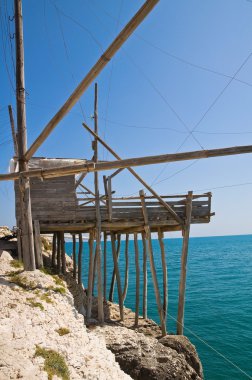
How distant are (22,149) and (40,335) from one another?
6702mm

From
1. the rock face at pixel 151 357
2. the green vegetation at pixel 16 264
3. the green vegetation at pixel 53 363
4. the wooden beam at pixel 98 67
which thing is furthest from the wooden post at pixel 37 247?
the green vegetation at pixel 53 363

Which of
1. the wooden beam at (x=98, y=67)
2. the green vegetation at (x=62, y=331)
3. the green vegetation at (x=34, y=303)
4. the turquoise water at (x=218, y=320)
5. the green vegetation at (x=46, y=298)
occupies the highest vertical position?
the wooden beam at (x=98, y=67)

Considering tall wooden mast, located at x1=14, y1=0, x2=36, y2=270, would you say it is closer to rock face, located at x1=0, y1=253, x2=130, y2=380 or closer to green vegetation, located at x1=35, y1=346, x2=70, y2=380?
rock face, located at x1=0, y1=253, x2=130, y2=380

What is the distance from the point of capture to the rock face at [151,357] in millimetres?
10562

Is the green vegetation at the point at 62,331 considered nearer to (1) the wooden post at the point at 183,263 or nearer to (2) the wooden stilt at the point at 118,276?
(1) the wooden post at the point at 183,263

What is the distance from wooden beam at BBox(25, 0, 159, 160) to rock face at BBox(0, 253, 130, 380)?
4.92m

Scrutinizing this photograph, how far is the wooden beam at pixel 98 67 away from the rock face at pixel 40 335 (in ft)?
16.1

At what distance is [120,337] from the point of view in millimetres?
12141

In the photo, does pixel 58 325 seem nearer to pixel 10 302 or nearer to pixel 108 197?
pixel 10 302

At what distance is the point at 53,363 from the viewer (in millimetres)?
6234

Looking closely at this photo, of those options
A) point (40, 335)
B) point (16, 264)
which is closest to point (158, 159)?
point (40, 335)

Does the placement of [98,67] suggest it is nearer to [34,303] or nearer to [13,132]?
[34,303]

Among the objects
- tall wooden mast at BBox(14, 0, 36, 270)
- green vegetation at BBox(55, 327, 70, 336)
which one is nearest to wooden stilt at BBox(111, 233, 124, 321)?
tall wooden mast at BBox(14, 0, 36, 270)

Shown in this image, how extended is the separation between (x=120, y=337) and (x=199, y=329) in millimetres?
10189
